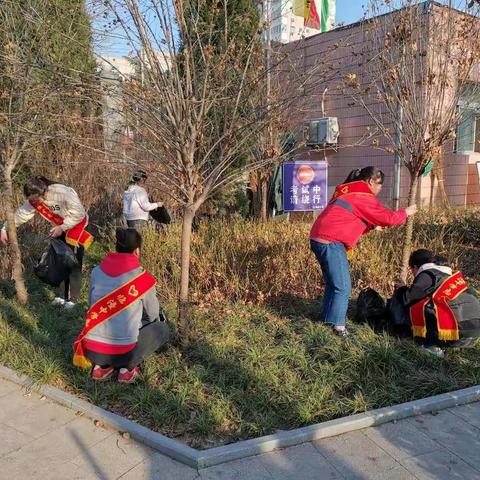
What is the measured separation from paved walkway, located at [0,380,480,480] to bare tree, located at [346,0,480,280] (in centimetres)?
270

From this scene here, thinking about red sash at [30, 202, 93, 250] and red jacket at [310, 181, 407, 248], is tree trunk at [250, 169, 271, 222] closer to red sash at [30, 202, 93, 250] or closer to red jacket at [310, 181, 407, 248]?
red sash at [30, 202, 93, 250]

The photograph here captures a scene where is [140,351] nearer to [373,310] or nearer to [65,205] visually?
[373,310]

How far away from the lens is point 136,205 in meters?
7.23

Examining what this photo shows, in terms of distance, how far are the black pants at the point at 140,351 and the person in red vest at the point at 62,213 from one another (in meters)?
2.09

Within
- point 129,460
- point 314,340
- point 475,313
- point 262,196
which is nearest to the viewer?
point 129,460

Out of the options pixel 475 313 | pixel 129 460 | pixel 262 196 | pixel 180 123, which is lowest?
pixel 129 460

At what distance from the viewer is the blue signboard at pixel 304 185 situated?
30.1ft

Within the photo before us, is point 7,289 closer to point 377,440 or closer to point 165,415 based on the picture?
point 165,415

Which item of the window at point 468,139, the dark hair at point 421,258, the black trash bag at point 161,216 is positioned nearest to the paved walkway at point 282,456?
the dark hair at point 421,258

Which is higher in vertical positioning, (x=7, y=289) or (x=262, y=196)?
(x=262, y=196)

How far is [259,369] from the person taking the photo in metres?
3.97

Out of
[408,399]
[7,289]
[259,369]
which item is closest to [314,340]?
[259,369]

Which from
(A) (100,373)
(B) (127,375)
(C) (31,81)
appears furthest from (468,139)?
(A) (100,373)

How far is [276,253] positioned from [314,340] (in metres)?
2.03
